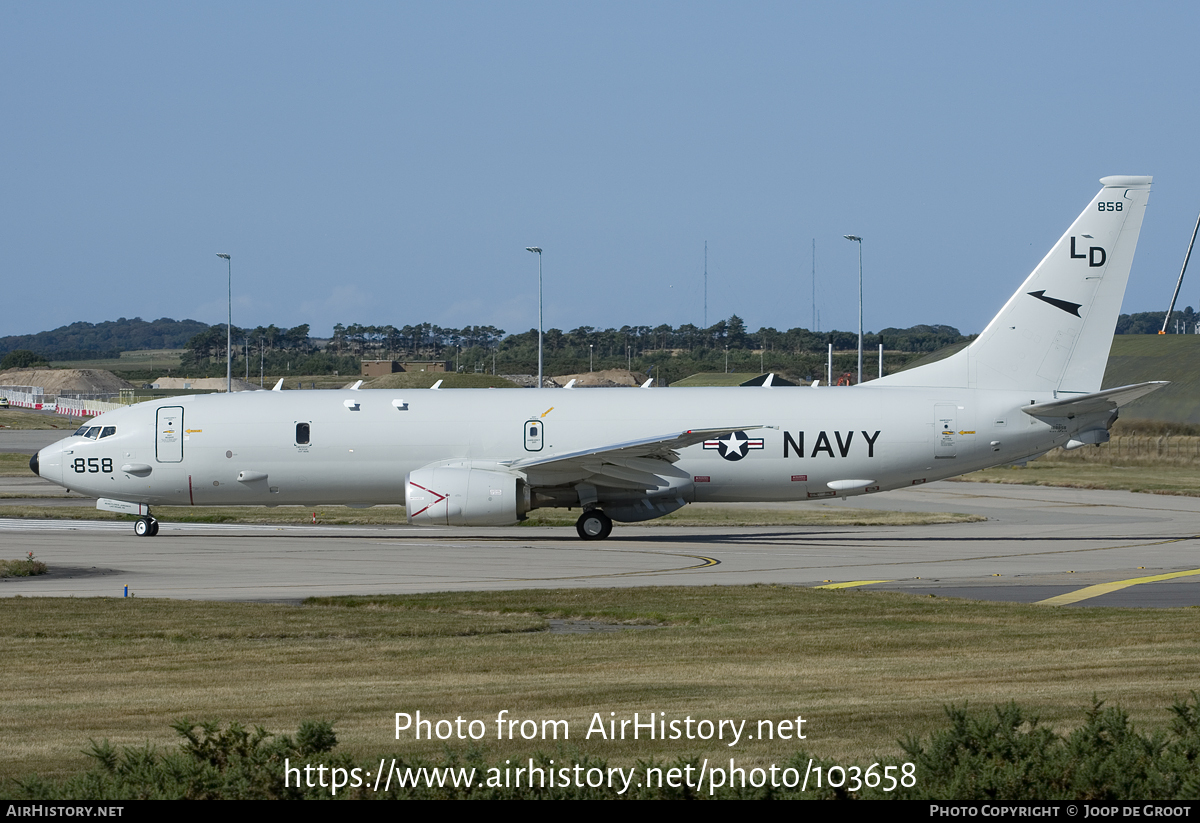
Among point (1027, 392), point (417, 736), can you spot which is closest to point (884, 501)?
point (1027, 392)

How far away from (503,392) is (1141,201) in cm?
1737

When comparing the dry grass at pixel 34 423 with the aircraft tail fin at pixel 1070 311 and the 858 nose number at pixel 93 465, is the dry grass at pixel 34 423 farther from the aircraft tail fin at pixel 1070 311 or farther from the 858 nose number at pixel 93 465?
the aircraft tail fin at pixel 1070 311

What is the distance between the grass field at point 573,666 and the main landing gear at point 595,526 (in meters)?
11.9

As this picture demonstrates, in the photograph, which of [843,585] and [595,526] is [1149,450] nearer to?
[595,526]

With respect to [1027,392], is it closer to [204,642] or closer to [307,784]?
[204,642]

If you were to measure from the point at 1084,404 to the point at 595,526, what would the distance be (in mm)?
12702

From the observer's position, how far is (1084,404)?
30266 mm

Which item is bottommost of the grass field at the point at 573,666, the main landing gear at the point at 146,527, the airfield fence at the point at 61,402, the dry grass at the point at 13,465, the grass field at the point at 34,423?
the main landing gear at the point at 146,527

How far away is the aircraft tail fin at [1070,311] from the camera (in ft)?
102

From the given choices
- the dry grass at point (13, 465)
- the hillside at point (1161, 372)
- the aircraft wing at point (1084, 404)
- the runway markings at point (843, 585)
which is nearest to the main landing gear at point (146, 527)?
the runway markings at point (843, 585)

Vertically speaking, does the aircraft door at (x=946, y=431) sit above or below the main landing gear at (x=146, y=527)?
above

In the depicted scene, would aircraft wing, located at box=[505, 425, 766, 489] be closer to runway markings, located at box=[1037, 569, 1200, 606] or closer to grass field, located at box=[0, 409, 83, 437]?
runway markings, located at box=[1037, 569, 1200, 606]

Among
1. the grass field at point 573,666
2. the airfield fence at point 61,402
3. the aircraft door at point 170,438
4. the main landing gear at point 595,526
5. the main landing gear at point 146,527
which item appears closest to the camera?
the grass field at point 573,666

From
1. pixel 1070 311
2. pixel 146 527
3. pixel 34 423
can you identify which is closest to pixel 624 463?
pixel 1070 311
